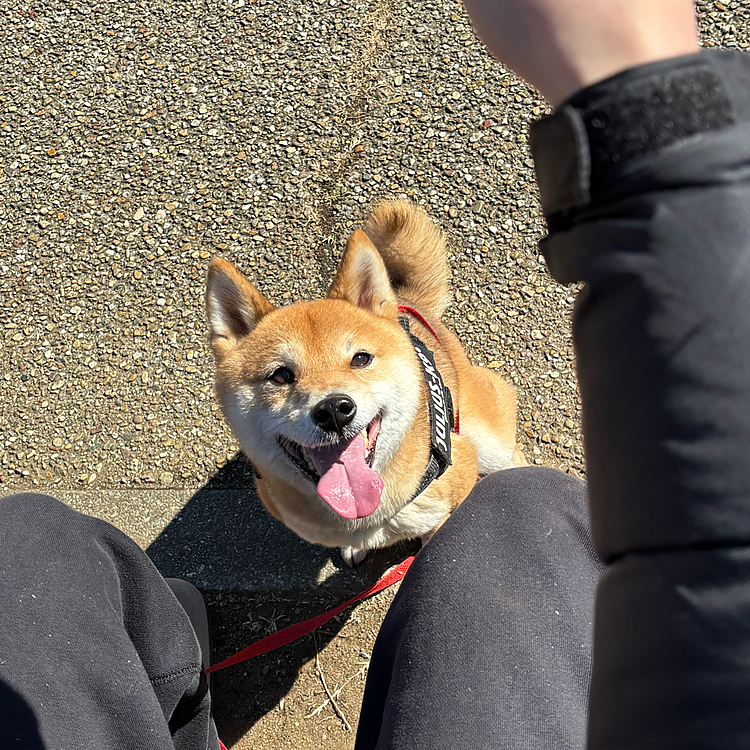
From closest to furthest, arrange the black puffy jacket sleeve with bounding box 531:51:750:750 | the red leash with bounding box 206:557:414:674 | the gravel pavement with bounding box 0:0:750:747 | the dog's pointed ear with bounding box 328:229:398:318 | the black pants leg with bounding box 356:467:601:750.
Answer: the black puffy jacket sleeve with bounding box 531:51:750:750, the black pants leg with bounding box 356:467:601:750, the dog's pointed ear with bounding box 328:229:398:318, the red leash with bounding box 206:557:414:674, the gravel pavement with bounding box 0:0:750:747

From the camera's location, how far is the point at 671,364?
0.60 metres

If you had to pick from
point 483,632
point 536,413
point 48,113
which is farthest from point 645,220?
point 48,113

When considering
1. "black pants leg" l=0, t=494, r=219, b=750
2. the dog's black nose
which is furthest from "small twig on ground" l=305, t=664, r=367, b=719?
the dog's black nose

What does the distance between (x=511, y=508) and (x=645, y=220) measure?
1.06 metres

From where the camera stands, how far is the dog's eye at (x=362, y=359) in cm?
179

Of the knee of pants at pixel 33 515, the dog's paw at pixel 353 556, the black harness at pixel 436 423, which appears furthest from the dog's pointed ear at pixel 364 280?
the knee of pants at pixel 33 515

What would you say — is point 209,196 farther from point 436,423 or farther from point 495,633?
point 495,633

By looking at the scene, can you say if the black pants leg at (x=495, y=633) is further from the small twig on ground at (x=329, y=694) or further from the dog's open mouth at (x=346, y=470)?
the small twig on ground at (x=329, y=694)

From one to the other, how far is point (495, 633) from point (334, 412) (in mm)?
699

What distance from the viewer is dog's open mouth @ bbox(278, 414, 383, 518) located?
1.65 metres

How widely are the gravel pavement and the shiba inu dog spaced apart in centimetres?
67

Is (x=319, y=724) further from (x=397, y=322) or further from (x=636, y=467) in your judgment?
(x=636, y=467)

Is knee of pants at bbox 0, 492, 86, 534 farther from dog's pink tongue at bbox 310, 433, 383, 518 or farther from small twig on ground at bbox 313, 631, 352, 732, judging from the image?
small twig on ground at bbox 313, 631, 352, 732

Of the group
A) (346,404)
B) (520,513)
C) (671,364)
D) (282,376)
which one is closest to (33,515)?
(282,376)
